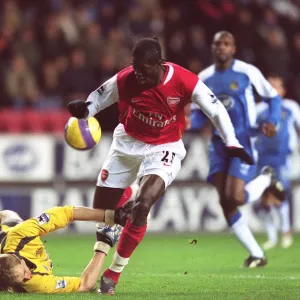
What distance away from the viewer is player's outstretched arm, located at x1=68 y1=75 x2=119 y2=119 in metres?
8.11

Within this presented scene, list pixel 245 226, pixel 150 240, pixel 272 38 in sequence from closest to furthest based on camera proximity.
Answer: pixel 245 226, pixel 150 240, pixel 272 38

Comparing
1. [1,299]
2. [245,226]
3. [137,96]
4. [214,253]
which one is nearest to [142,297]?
[1,299]

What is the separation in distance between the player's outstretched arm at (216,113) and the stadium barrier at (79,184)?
6948 mm

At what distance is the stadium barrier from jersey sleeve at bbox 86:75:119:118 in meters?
6.77

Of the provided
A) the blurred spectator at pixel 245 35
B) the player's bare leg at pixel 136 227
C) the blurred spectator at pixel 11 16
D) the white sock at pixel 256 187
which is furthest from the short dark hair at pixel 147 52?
the blurred spectator at pixel 11 16

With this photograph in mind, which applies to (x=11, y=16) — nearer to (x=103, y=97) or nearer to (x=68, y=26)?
(x=68, y=26)

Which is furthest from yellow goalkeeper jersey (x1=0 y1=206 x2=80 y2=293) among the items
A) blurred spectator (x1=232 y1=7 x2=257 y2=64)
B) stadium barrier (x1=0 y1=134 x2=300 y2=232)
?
blurred spectator (x1=232 y1=7 x2=257 y2=64)

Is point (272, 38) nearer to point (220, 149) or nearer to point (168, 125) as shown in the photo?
point (220, 149)

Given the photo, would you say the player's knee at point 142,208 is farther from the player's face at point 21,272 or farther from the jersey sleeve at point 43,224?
the player's face at point 21,272

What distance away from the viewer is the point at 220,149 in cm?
1045

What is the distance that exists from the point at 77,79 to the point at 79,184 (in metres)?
1.92

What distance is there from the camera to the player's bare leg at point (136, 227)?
302 inches

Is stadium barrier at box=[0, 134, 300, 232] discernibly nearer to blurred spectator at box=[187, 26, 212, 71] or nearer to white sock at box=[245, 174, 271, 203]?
blurred spectator at box=[187, 26, 212, 71]

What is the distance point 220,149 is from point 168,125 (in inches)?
91.2
